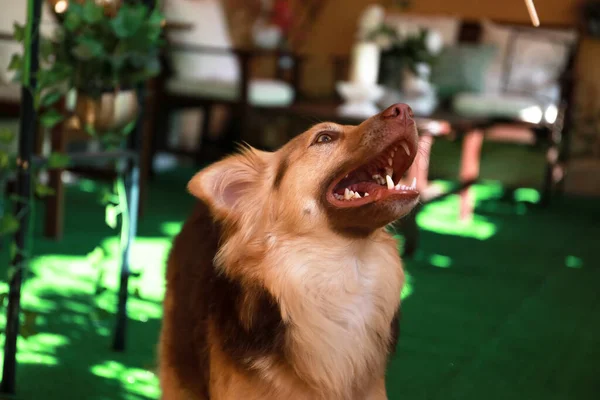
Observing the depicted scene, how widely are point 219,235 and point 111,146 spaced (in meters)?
0.80

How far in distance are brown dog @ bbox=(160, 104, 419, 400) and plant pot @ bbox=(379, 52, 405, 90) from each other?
12.1 ft

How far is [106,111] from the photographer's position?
247 cm

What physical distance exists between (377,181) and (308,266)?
0.25 m

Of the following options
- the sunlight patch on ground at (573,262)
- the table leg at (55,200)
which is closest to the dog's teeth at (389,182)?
the table leg at (55,200)

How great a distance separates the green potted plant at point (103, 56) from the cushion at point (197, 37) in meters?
3.45

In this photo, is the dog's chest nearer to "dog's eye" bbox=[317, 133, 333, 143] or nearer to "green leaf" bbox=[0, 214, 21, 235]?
"dog's eye" bbox=[317, 133, 333, 143]

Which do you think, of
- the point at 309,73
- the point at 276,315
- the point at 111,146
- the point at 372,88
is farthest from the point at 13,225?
the point at 309,73

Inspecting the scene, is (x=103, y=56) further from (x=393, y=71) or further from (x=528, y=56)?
(x=528, y=56)

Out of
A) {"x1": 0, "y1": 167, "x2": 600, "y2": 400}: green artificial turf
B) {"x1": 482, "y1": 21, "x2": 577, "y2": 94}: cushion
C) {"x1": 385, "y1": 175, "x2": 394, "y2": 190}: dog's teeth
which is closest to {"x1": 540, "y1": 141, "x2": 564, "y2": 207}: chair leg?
{"x1": 482, "y1": 21, "x2": 577, "y2": 94}: cushion

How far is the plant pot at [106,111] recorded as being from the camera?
246cm

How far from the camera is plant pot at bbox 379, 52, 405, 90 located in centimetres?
546

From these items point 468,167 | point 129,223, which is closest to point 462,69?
point 468,167

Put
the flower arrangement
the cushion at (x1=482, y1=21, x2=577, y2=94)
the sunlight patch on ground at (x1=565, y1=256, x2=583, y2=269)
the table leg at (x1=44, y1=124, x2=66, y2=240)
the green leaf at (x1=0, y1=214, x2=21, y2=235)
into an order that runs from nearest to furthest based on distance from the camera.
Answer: the green leaf at (x1=0, y1=214, x2=21, y2=235) → the table leg at (x1=44, y1=124, x2=66, y2=240) → the sunlight patch on ground at (x1=565, y1=256, x2=583, y2=269) → the flower arrangement → the cushion at (x1=482, y1=21, x2=577, y2=94)

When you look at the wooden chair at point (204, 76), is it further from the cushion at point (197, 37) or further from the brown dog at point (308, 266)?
the brown dog at point (308, 266)
